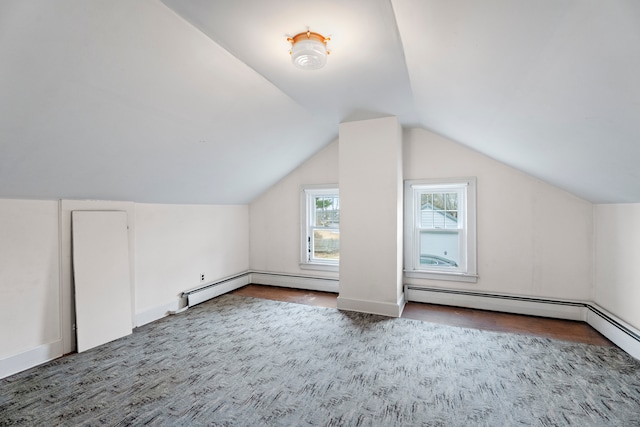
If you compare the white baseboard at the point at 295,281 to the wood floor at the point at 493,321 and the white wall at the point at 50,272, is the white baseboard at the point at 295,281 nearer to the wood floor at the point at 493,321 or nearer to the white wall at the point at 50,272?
the wood floor at the point at 493,321

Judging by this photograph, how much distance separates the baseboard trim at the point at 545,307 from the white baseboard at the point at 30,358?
394cm

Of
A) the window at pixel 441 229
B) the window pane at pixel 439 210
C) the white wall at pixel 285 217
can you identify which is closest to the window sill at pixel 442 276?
the window at pixel 441 229

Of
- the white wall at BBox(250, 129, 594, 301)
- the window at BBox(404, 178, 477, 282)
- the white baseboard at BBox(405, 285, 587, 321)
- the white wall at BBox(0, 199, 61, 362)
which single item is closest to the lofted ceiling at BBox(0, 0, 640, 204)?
the white wall at BBox(0, 199, 61, 362)

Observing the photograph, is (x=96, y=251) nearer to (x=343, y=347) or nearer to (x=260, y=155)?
(x=260, y=155)

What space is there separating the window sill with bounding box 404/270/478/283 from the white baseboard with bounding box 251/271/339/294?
3.87 feet

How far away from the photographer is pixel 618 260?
298 cm

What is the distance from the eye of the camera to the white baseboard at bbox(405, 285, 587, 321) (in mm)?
3508

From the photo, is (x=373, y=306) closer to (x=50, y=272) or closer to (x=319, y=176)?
(x=319, y=176)

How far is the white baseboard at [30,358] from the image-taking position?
2.33 m

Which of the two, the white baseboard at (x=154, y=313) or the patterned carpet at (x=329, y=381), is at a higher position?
the white baseboard at (x=154, y=313)

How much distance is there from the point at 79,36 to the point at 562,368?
4.13 m

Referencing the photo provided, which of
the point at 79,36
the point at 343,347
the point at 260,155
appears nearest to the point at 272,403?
the point at 343,347

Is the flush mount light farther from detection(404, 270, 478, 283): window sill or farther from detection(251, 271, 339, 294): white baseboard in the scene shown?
detection(251, 271, 339, 294): white baseboard

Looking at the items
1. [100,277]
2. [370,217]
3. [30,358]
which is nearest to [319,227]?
[370,217]
